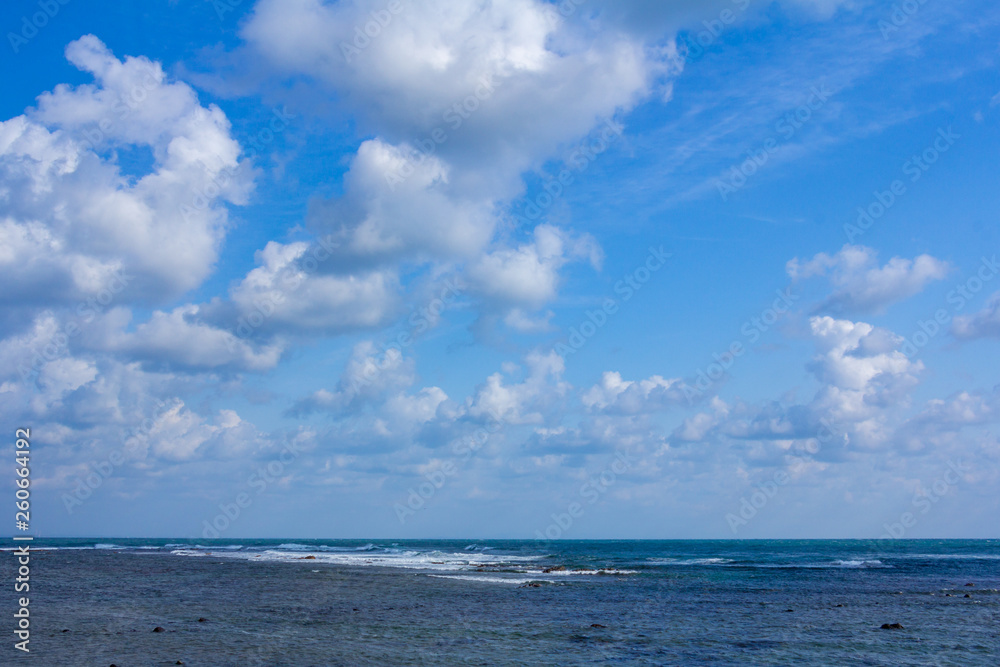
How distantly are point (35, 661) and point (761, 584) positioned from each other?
4578 cm

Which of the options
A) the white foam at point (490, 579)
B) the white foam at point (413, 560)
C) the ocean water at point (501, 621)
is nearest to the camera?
the ocean water at point (501, 621)

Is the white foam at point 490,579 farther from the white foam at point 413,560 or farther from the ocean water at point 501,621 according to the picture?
the white foam at point 413,560

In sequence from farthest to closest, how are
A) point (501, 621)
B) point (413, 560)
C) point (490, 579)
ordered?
point (413, 560) → point (490, 579) → point (501, 621)

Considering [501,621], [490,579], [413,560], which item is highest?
[501,621]

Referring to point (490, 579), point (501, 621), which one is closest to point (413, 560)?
point (490, 579)

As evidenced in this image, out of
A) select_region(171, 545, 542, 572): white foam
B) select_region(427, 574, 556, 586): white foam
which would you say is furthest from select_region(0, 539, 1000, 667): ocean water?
select_region(171, 545, 542, 572): white foam

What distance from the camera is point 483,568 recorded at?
221 ft

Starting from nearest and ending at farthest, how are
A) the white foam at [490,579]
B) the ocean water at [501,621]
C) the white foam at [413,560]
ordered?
the ocean water at [501,621], the white foam at [490,579], the white foam at [413,560]

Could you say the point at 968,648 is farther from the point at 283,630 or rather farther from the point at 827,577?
the point at 827,577

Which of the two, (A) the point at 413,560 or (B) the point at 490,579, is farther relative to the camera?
(A) the point at 413,560

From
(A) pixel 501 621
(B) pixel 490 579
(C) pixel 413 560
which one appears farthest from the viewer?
(C) pixel 413 560

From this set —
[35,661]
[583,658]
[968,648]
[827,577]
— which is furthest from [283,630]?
[827,577]

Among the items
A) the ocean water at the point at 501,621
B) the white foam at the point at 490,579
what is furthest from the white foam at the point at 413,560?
the ocean water at the point at 501,621

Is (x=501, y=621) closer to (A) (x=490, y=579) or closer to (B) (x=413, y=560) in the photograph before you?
(A) (x=490, y=579)
